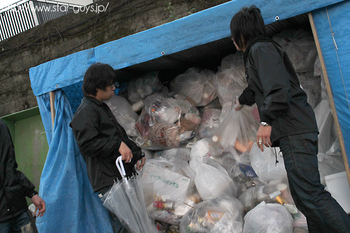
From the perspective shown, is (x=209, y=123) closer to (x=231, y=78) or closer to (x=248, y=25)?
(x=231, y=78)

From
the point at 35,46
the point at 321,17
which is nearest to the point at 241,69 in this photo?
the point at 321,17

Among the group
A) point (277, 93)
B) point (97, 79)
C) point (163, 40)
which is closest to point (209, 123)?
point (163, 40)

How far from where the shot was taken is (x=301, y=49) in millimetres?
2434

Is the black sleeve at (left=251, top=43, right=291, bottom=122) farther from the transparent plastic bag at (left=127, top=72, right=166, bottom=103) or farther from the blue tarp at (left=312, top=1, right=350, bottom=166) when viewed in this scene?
the transparent plastic bag at (left=127, top=72, right=166, bottom=103)

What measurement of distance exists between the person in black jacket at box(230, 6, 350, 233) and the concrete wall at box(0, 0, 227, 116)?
258 centimetres

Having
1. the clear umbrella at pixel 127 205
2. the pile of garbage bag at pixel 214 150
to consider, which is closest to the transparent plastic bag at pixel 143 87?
the pile of garbage bag at pixel 214 150

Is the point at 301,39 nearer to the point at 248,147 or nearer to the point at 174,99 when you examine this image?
the point at 248,147

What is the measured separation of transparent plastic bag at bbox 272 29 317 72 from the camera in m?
2.41

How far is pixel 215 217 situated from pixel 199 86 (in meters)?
1.42

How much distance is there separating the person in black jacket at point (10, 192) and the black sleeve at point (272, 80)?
4.76 feet

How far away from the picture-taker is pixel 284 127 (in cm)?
150

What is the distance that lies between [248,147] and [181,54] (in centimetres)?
102

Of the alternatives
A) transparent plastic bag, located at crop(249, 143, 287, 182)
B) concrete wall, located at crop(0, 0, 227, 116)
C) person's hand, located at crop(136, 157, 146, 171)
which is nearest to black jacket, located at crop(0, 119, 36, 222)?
person's hand, located at crop(136, 157, 146, 171)

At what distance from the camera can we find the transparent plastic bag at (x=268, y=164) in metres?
2.12
